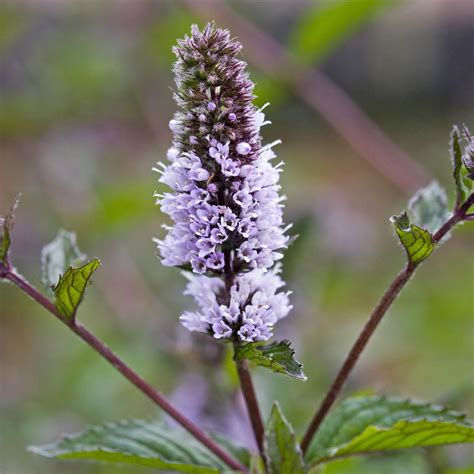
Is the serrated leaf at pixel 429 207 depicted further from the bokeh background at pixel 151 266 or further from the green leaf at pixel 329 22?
the green leaf at pixel 329 22

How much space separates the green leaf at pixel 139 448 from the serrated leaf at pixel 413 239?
0.53 metres

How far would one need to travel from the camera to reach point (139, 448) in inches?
55.9

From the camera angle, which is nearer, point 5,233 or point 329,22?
point 5,233

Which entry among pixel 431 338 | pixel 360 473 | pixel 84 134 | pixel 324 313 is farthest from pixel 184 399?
pixel 84 134

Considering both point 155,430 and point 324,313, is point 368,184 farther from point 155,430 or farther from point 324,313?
point 155,430

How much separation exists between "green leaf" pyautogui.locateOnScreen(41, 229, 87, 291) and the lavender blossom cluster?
32cm

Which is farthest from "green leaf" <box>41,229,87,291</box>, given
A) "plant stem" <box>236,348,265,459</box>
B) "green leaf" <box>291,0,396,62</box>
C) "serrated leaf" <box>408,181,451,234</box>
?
"green leaf" <box>291,0,396,62</box>

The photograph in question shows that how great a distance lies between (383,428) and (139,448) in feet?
1.52

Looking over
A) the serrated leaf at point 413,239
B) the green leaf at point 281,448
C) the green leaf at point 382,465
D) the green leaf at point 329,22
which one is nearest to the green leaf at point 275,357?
the green leaf at point 281,448

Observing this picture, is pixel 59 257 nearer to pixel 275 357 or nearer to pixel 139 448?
pixel 139 448

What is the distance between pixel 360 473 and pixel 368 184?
6.40 metres

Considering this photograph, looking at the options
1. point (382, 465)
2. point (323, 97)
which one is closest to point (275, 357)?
point (382, 465)

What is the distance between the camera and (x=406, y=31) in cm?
1084

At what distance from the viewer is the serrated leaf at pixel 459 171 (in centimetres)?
123
